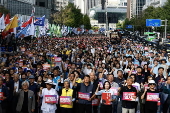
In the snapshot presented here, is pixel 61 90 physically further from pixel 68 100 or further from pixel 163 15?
pixel 163 15

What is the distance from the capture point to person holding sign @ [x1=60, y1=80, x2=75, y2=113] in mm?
9797

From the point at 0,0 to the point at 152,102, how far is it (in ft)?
258

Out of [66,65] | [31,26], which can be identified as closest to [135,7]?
[31,26]

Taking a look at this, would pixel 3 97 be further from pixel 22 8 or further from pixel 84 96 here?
pixel 22 8

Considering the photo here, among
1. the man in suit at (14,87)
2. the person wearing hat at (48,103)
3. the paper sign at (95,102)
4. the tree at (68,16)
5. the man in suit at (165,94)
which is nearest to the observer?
the person wearing hat at (48,103)

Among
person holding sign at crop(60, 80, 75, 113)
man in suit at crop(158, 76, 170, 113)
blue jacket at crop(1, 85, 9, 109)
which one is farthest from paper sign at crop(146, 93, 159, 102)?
blue jacket at crop(1, 85, 9, 109)

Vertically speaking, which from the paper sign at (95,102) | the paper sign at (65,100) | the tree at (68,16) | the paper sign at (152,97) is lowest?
the paper sign at (95,102)

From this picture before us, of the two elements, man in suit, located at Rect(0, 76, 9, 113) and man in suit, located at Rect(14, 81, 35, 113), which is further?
man in suit, located at Rect(0, 76, 9, 113)

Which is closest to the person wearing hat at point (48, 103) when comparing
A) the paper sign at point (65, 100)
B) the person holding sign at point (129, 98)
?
the paper sign at point (65, 100)

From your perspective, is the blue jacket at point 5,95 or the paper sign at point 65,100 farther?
the blue jacket at point 5,95

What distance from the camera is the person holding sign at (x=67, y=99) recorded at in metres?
9.80

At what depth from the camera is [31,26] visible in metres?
30.1

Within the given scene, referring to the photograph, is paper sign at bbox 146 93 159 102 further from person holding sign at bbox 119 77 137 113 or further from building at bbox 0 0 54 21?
building at bbox 0 0 54 21

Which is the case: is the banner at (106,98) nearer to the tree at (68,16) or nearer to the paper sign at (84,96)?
the paper sign at (84,96)
